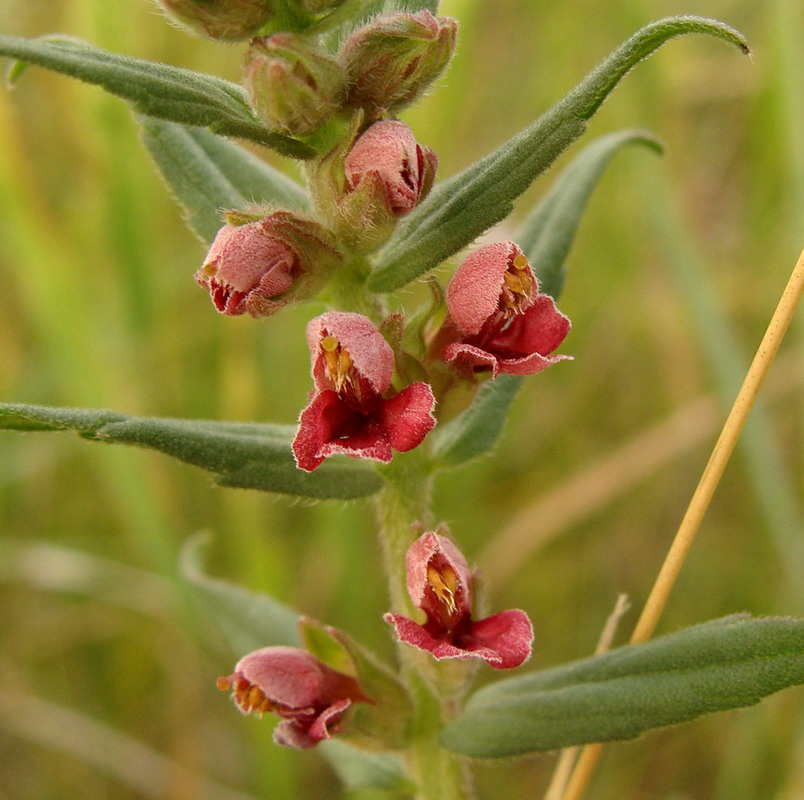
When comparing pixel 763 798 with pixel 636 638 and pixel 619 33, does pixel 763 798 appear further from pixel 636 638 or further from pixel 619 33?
pixel 619 33

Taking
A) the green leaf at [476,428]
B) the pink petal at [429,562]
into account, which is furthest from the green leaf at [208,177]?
the pink petal at [429,562]

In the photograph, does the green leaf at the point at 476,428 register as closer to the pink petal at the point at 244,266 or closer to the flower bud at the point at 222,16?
the pink petal at the point at 244,266

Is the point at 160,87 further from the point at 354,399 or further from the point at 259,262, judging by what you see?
the point at 354,399

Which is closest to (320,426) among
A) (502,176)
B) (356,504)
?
(502,176)

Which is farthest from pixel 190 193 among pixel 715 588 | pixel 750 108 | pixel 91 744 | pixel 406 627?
pixel 750 108

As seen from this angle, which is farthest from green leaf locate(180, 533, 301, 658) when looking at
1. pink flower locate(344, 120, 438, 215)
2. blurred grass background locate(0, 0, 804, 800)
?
pink flower locate(344, 120, 438, 215)

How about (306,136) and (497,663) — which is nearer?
(497,663)

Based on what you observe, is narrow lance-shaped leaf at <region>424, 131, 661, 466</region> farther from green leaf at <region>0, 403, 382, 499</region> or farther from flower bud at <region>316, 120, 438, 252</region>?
flower bud at <region>316, 120, 438, 252</region>
